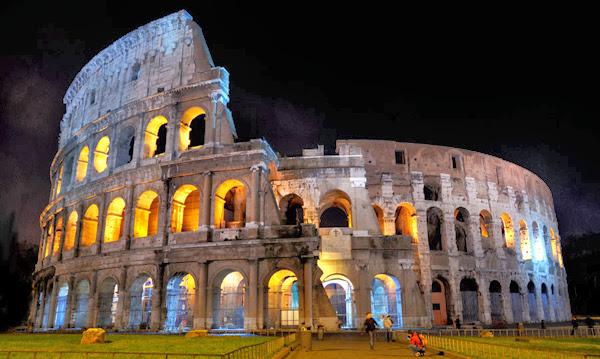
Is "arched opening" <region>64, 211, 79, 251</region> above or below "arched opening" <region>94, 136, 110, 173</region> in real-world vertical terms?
below

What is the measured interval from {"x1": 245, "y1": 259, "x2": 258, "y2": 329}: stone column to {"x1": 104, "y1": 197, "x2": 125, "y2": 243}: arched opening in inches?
379

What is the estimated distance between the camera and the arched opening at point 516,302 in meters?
31.2

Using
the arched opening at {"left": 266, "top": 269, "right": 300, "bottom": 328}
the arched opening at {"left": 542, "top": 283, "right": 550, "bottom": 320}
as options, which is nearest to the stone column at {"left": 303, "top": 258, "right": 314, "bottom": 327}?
the arched opening at {"left": 266, "top": 269, "right": 300, "bottom": 328}

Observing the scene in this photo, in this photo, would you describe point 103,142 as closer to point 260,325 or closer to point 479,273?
point 260,325

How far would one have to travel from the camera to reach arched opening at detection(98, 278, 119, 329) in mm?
23625

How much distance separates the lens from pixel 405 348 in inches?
524

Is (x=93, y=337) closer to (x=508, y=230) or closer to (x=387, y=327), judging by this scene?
(x=387, y=327)

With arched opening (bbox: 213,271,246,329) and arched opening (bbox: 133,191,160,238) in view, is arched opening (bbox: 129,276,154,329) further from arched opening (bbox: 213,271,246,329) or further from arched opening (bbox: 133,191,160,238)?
arched opening (bbox: 213,271,246,329)

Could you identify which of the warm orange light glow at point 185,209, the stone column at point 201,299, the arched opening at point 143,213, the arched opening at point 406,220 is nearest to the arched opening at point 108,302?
the arched opening at point 143,213

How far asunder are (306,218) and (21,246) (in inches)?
1525

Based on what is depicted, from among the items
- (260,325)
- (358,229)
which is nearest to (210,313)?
(260,325)

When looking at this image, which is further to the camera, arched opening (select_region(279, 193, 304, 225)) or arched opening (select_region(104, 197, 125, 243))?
arched opening (select_region(279, 193, 304, 225))

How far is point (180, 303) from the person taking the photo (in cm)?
2436

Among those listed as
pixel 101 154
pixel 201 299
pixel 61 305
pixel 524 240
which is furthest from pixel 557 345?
pixel 61 305
